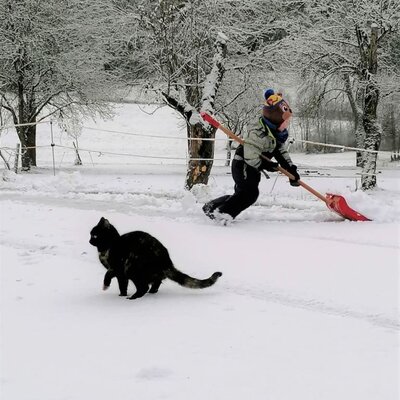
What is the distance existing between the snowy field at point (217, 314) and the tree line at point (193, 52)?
4347 mm

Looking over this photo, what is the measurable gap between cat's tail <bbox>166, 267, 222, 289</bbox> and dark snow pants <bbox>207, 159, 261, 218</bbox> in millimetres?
2822

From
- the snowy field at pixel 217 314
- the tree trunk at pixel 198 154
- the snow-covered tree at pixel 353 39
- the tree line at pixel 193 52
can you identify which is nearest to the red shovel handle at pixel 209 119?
the snowy field at pixel 217 314

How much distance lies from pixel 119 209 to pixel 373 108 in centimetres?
976

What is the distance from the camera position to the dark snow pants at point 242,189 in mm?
7164

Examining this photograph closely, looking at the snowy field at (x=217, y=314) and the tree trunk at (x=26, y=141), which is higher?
the tree trunk at (x=26, y=141)

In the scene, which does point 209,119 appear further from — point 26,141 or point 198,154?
point 26,141

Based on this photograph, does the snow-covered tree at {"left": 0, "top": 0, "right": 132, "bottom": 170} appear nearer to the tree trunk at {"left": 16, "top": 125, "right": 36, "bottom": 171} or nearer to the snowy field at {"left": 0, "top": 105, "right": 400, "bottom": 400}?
the tree trunk at {"left": 16, "top": 125, "right": 36, "bottom": 171}

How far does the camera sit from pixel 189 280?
4.45 meters

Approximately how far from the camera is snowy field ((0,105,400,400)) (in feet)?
9.50

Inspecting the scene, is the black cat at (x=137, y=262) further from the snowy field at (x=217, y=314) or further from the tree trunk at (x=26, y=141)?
the tree trunk at (x=26, y=141)

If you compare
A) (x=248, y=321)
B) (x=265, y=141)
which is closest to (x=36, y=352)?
(x=248, y=321)

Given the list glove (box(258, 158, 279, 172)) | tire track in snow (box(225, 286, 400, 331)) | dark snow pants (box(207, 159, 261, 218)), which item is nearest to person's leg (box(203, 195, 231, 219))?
dark snow pants (box(207, 159, 261, 218))

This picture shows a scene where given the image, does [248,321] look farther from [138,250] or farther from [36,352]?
[36,352]

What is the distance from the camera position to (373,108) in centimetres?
1578
